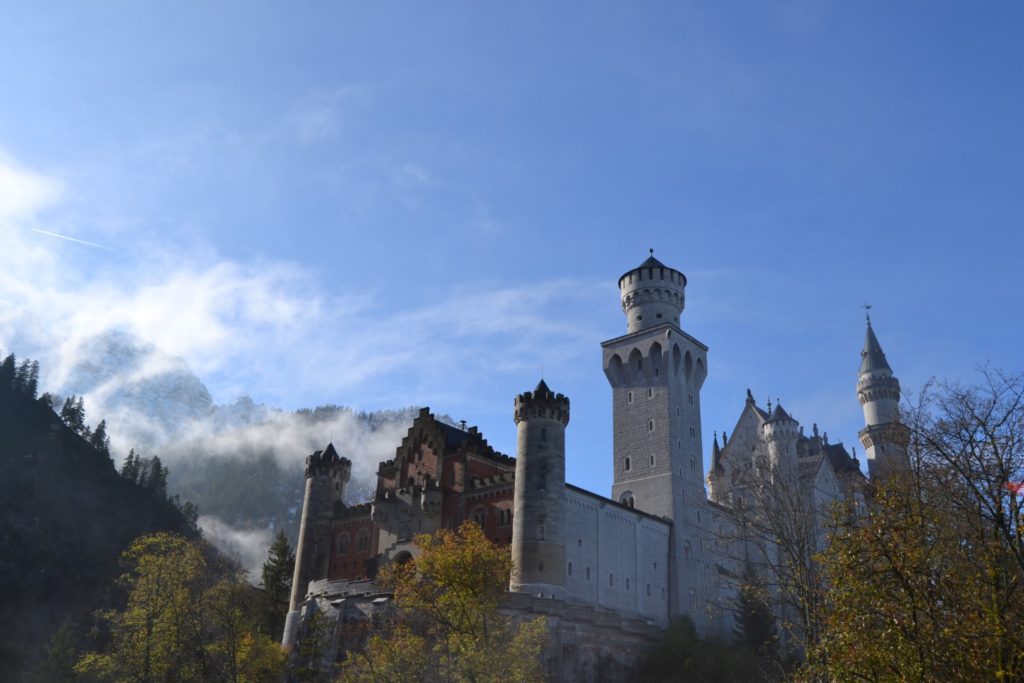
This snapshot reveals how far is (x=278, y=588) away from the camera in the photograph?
6881cm

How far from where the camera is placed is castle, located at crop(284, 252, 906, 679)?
171 ft

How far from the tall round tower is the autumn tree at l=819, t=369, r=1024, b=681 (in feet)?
161

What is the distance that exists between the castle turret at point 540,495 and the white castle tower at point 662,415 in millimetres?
11466

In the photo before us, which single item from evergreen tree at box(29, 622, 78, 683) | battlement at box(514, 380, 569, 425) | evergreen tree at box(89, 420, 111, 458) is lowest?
evergreen tree at box(29, 622, 78, 683)

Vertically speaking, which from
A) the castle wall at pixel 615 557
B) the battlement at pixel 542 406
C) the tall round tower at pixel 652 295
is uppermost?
the tall round tower at pixel 652 295

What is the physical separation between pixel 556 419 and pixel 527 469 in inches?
154

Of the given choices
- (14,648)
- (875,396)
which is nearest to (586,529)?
(875,396)

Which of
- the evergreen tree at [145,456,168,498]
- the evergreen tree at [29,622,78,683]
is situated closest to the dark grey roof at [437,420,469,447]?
the evergreen tree at [29,622,78,683]

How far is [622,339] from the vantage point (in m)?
69.6

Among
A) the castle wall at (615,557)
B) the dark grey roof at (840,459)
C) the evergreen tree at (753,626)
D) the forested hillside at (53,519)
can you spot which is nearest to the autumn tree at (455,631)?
the castle wall at (615,557)

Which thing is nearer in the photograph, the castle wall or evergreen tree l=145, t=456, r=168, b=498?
the castle wall

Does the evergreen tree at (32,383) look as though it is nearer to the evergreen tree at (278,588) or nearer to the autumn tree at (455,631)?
the evergreen tree at (278,588)

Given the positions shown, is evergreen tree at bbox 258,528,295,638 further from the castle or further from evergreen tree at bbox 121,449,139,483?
evergreen tree at bbox 121,449,139,483

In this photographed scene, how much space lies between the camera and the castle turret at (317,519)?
205 feet
